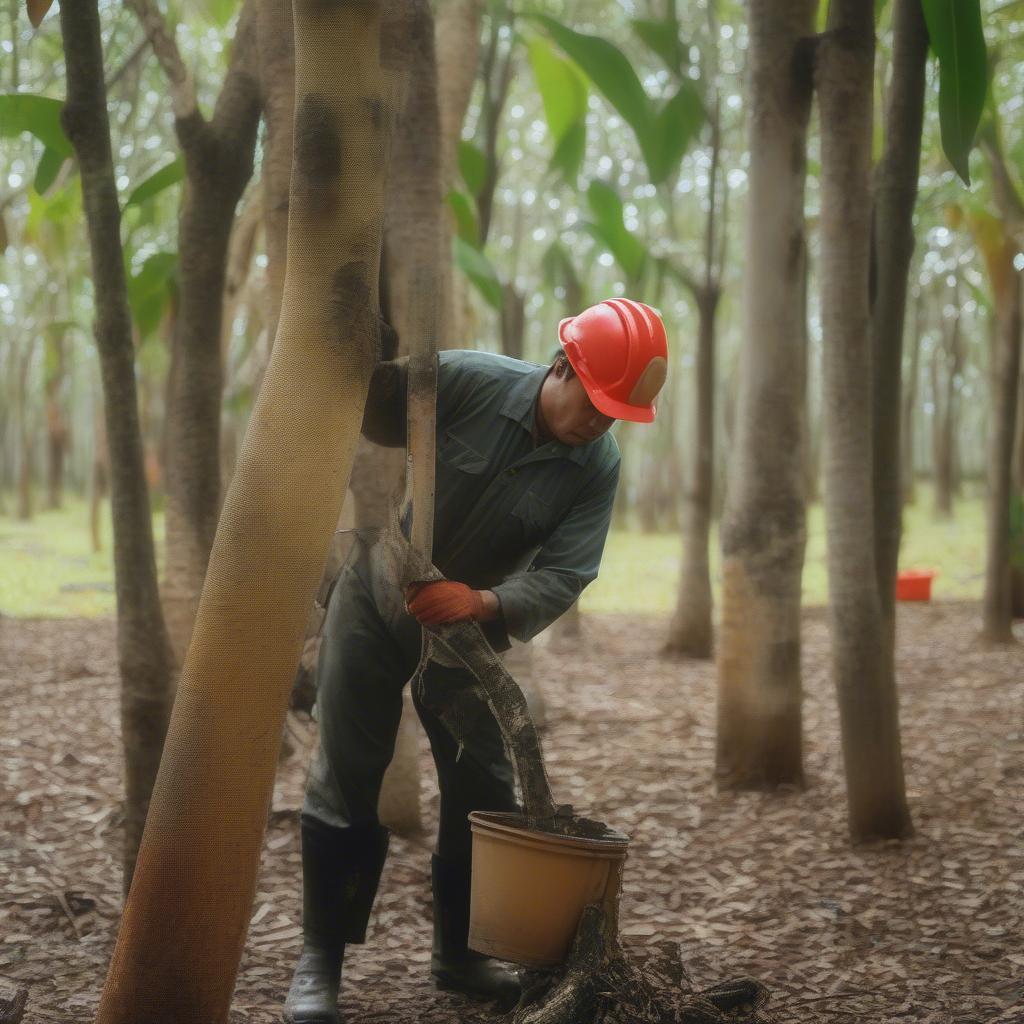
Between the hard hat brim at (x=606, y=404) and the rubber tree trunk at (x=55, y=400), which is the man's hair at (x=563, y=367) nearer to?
the hard hat brim at (x=606, y=404)

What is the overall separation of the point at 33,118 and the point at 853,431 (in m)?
2.83

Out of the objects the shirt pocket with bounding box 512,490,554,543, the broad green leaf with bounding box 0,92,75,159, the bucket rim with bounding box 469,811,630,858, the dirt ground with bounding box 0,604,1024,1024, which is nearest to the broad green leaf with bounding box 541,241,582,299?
the dirt ground with bounding box 0,604,1024,1024

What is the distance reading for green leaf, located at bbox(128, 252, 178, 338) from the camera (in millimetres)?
4832

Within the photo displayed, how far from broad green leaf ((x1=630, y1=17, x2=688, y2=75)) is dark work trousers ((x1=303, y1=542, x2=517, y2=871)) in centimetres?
360

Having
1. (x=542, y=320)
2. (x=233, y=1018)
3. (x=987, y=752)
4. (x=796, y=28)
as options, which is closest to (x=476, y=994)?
(x=233, y=1018)

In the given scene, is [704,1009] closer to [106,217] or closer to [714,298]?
[106,217]

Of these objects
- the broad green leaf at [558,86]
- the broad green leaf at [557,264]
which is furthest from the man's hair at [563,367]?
the broad green leaf at [557,264]

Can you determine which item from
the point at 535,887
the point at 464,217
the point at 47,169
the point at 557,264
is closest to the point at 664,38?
the point at 464,217

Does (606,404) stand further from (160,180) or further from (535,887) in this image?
(160,180)

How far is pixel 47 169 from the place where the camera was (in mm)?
3879

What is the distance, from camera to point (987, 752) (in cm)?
516

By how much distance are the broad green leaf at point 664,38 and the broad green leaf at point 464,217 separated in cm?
114

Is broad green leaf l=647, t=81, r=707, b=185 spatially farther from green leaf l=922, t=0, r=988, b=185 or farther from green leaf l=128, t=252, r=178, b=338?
green leaf l=922, t=0, r=988, b=185

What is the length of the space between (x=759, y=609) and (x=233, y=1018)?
2787 millimetres
